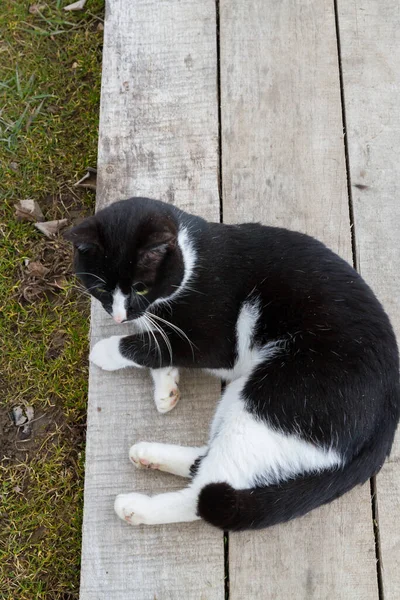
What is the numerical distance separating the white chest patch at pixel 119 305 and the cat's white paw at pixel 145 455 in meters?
0.41

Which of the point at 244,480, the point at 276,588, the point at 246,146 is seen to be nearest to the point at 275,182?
the point at 246,146

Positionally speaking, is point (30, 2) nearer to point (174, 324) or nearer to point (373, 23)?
point (373, 23)

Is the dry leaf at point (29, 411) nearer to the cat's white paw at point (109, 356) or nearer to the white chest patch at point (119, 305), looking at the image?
the cat's white paw at point (109, 356)

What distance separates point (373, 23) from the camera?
2.33 metres

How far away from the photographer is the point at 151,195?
2164mm

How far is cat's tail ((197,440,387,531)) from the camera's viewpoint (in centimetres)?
157

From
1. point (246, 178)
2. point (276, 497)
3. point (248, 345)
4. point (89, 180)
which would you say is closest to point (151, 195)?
point (246, 178)

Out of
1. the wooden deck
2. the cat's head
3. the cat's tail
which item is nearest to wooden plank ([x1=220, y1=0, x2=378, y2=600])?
the wooden deck

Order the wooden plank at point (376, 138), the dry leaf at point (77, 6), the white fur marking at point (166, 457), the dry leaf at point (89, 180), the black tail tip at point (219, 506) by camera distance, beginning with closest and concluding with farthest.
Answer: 1. the black tail tip at point (219, 506)
2. the white fur marking at point (166, 457)
3. the wooden plank at point (376, 138)
4. the dry leaf at point (89, 180)
5. the dry leaf at point (77, 6)

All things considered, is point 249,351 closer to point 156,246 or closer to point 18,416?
point 156,246

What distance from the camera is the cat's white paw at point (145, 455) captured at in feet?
5.95

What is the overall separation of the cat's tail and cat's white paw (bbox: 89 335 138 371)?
0.51 m

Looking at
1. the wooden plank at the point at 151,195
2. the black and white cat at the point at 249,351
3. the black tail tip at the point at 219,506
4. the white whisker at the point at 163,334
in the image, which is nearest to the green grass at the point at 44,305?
the wooden plank at the point at 151,195

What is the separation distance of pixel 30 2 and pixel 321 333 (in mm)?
2200
